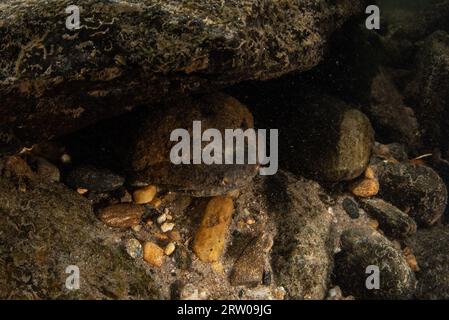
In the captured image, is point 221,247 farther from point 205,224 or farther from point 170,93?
point 170,93

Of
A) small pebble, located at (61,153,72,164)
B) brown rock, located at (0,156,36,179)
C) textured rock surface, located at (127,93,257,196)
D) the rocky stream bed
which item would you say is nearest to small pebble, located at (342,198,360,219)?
the rocky stream bed

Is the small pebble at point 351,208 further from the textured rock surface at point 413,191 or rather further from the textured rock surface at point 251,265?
the textured rock surface at point 251,265

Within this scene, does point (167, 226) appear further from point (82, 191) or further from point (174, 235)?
point (82, 191)

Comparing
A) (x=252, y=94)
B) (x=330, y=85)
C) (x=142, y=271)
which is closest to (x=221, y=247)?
(x=142, y=271)

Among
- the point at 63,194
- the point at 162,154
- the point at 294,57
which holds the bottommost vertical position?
the point at 63,194

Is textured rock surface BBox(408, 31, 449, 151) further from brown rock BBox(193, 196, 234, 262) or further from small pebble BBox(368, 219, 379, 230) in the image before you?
brown rock BBox(193, 196, 234, 262)

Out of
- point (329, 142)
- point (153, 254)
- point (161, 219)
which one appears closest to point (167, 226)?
point (161, 219)
